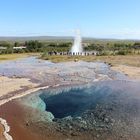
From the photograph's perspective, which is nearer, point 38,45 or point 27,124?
point 27,124

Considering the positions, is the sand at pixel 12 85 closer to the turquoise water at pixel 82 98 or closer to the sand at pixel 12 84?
the sand at pixel 12 84

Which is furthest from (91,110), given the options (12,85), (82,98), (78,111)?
(12,85)

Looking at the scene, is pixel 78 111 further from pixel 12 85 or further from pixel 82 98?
pixel 12 85

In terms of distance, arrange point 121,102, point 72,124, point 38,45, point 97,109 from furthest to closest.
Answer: point 38,45 → point 121,102 → point 97,109 → point 72,124

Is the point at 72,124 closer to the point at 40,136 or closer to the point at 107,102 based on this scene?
the point at 40,136

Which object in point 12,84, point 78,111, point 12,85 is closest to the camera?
point 78,111

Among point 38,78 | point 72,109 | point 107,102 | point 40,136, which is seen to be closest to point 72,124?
point 40,136

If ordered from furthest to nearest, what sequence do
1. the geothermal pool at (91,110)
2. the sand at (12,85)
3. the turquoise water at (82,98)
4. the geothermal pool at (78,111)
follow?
1. the sand at (12,85)
2. the turquoise water at (82,98)
3. the geothermal pool at (91,110)
4. the geothermal pool at (78,111)

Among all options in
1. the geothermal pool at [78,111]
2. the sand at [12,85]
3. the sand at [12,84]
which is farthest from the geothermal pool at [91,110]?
the sand at [12,84]

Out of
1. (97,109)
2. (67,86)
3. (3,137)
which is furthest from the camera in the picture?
(67,86)

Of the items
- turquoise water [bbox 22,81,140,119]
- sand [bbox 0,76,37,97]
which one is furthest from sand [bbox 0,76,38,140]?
turquoise water [bbox 22,81,140,119]
